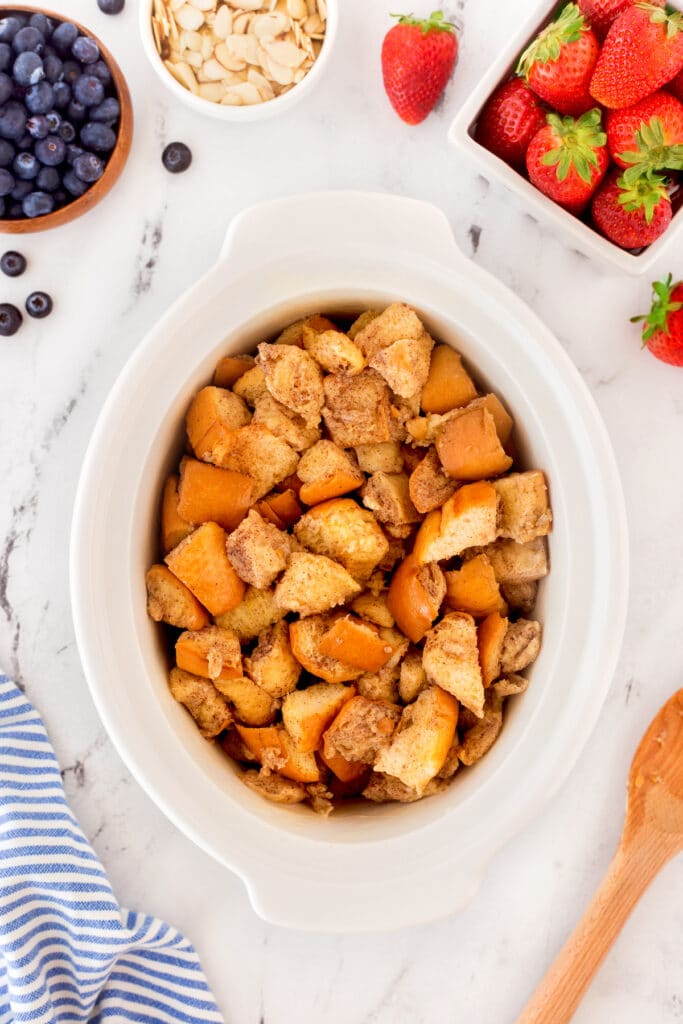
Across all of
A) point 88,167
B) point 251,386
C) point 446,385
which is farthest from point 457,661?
point 88,167

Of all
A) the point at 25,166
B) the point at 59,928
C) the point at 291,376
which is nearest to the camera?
the point at 291,376

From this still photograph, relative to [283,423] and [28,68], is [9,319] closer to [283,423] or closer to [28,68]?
[28,68]

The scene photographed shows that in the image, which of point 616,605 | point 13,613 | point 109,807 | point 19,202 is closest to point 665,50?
point 616,605

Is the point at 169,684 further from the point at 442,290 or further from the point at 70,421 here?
the point at 442,290

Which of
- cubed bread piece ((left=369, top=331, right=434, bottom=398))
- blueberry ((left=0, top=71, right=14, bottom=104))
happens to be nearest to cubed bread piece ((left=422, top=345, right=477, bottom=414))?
Result: cubed bread piece ((left=369, top=331, right=434, bottom=398))

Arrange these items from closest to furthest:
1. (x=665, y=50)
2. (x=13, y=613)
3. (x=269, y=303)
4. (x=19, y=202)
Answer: (x=665, y=50), (x=269, y=303), (x=19, y=202), (x=13, y=613)

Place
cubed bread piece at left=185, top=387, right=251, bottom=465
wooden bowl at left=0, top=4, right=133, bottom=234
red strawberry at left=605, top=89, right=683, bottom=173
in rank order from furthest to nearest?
wooden bowl at left=0, top=4, right=133, bottom=234
cubed bread piece at left=185, top=387, right=251, bottom=465
red strawberry at left=605, top=89, right=683, bottom=173

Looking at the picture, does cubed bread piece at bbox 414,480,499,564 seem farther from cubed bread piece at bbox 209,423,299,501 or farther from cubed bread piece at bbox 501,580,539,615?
cubed bread piece at bbox 209,423,299,501
